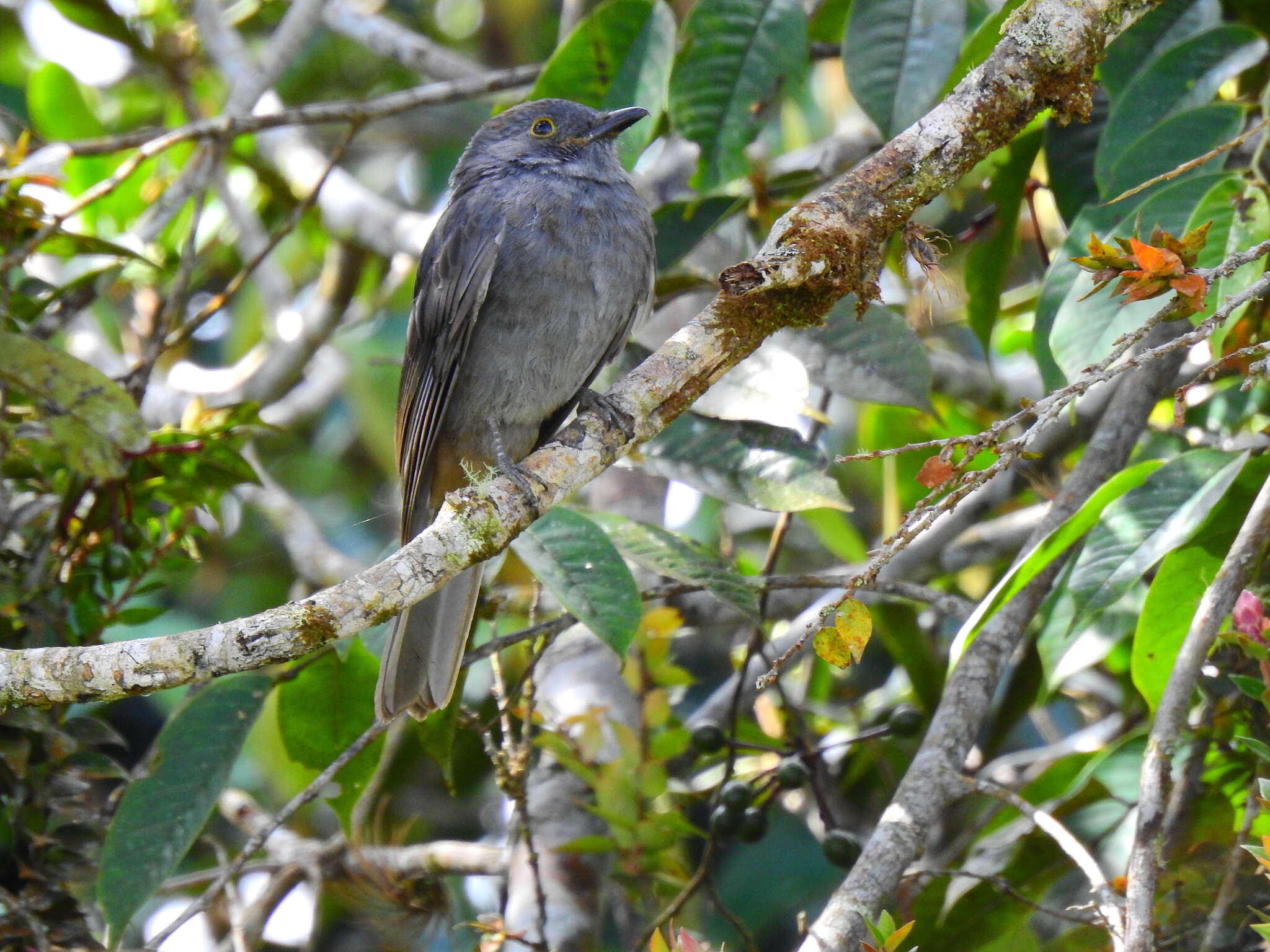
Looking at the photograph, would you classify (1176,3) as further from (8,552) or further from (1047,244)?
(8,552)

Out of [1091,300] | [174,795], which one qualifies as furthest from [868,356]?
[174,795]

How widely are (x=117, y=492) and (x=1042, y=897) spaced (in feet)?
8.91

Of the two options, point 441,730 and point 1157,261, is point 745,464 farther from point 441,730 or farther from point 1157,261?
point 1157,261

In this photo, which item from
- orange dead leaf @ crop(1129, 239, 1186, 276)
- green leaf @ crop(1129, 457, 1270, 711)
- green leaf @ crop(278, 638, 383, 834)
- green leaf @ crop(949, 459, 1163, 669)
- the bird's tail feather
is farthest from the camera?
green leaf @ crop(278, 638, 383, 834)

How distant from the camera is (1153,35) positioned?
11.1 feet

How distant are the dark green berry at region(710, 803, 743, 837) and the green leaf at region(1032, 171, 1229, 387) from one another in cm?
144

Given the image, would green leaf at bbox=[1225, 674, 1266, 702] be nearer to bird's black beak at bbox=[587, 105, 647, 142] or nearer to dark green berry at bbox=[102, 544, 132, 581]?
bird's black beak at bbox=[587, 105, 647, 142]

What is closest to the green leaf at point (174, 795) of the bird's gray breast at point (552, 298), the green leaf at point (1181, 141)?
A: the bird's gray breast at point (552, 298)

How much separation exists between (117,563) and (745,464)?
5.71 ft

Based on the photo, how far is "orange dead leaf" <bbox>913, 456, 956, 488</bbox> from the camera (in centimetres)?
213

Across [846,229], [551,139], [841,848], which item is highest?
[551,139]

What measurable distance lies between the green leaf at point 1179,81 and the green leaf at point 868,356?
0.66 metres

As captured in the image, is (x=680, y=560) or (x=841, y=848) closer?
(x=680, y=560)

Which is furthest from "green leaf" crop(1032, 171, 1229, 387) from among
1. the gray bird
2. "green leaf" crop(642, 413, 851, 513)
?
the gray bird
